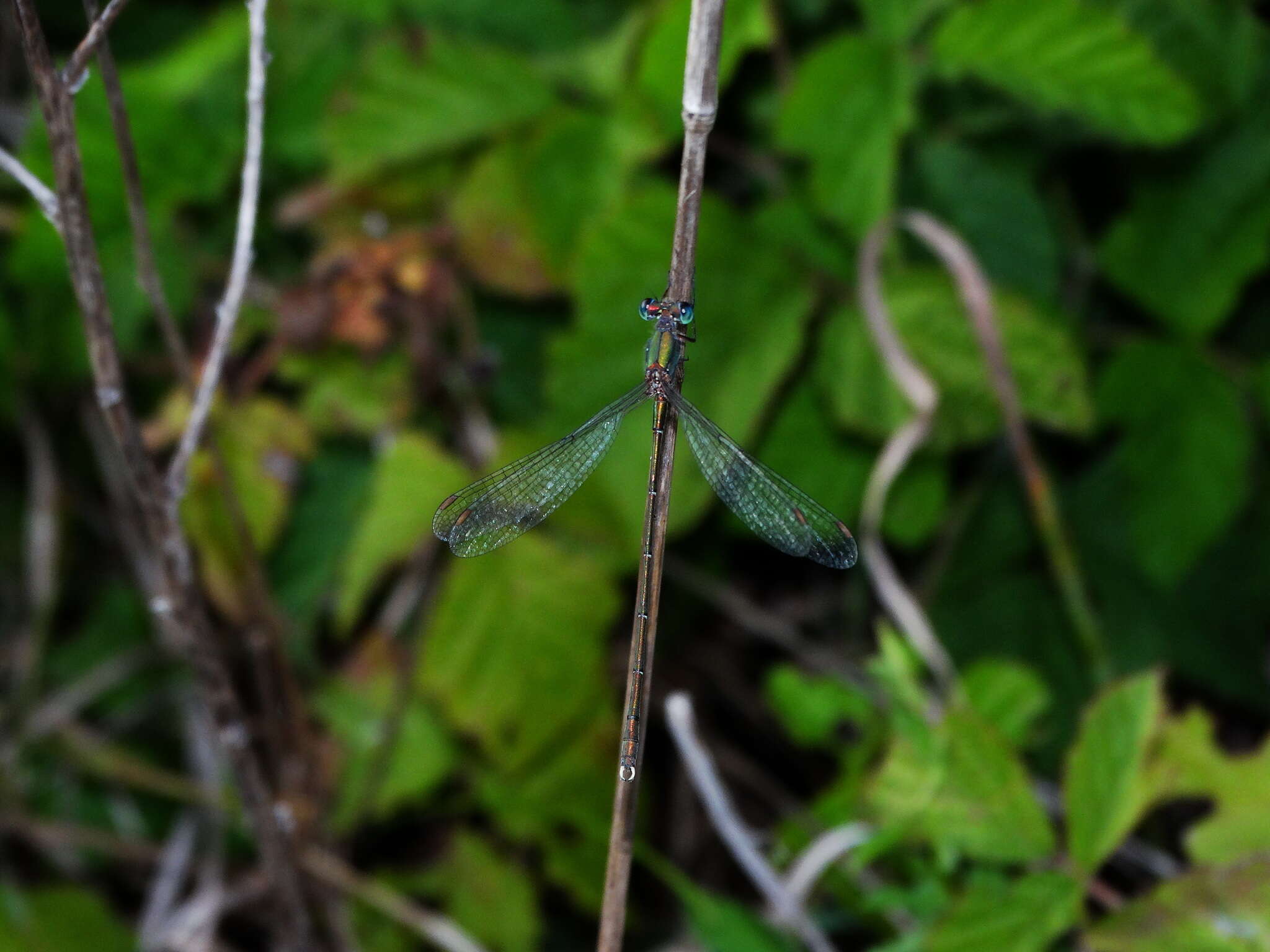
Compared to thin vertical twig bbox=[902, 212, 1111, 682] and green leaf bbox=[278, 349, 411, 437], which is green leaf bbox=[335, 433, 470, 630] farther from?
thin vertical twig bbox=[902, 212, 1111, 682]

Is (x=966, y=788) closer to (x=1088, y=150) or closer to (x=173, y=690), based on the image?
(x=1088, y=150)

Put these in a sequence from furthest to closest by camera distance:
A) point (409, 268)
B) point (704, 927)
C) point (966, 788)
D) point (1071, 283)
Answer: point (1071, 283) < point (409, 268) < point (704, 927) < point (966, 788)

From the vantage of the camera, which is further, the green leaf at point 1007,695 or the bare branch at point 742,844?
the green leaf at point 1007,695

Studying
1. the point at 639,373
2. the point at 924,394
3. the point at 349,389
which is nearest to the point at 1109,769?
the point at 924,394

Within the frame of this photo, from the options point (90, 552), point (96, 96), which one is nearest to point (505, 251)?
point (96, 96)

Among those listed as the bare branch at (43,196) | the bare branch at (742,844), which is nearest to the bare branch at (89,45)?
the bare branch at (43,196)

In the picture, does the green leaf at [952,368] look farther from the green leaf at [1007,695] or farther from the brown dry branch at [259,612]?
the brown dry branch at [259,612]
